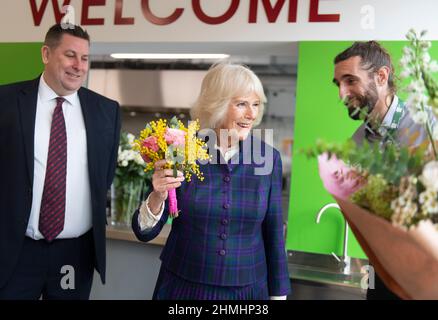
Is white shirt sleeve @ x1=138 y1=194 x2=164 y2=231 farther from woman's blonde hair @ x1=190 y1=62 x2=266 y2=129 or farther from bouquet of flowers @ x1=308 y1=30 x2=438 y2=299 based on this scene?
bouquet of flowers @ x1=308 y1=30 x2=438 y2=299

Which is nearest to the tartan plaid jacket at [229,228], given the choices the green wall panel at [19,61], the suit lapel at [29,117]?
the suit lapel at [29,117]

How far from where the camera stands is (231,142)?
2043mm

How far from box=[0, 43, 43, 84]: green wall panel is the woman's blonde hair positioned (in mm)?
2799

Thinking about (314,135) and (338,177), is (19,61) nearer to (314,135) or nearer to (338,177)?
(314,135)

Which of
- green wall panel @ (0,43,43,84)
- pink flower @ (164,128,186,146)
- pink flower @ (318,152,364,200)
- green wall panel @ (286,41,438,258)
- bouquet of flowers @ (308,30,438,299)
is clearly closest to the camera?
bouquet of flowers @ (308,30,438,299)

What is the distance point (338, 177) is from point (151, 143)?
2.88 ft

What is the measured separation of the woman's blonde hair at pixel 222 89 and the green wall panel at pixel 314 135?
159cm

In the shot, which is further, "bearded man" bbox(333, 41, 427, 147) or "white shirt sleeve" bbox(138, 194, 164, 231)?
"white shirt sleeve" bbox(138, 194, 164, 231)

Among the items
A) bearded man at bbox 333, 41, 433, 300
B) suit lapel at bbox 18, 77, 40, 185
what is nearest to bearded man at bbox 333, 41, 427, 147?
bearded man at bbox 333, 41, 433, 300

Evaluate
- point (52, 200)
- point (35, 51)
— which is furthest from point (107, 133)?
→ point (35, 51)

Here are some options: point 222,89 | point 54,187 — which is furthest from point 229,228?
point 54,187

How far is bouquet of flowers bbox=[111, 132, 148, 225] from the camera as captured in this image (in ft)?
11.9

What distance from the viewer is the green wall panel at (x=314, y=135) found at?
3521 mm

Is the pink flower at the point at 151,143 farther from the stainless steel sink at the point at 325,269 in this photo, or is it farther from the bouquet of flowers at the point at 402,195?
the stainless steel sink at the point at 325,269
